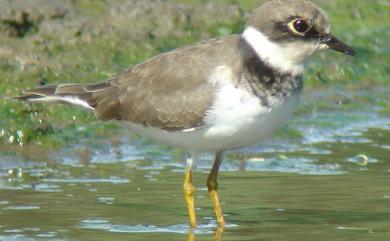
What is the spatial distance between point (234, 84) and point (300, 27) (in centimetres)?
68

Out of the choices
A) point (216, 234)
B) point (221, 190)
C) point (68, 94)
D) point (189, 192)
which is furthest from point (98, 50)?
point (216, 234)

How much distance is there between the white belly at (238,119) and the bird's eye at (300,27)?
0.50m

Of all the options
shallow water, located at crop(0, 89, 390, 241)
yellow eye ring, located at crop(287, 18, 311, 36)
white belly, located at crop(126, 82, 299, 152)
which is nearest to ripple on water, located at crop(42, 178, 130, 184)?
shallow water, located at crop(0, 89, 390, 241)

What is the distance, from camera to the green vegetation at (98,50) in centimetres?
1256

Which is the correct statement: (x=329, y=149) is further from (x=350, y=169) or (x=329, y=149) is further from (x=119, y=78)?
(x=119, y=78)

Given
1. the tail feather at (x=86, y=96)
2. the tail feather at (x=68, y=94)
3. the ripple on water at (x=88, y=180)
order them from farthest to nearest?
the ripple on water at (x=88, y=180) → the tail feather at (x=68, y=94) → the tail feather at (x=86, y=96)

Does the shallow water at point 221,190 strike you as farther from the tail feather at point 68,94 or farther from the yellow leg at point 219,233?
the tail feather at point 68,94

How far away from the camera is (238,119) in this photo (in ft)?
30.4

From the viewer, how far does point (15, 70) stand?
13414mm

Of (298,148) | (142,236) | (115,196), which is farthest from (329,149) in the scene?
(142,236)

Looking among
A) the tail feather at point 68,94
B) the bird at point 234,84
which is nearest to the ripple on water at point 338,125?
the tail feather at point 68,94

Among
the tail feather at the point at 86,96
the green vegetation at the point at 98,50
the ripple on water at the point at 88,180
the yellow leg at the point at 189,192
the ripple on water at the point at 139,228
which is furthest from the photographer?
the green vegetation at the point at 98,50

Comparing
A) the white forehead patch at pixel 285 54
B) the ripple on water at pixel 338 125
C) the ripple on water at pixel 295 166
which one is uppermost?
the white forehead patch at pixel 285 54

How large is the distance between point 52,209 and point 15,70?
12.4ft
